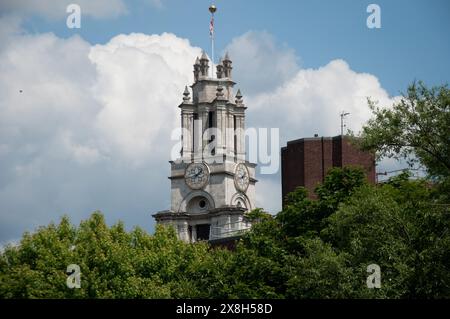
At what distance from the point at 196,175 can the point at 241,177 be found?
555 centimetres

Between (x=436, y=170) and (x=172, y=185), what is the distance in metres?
96.3

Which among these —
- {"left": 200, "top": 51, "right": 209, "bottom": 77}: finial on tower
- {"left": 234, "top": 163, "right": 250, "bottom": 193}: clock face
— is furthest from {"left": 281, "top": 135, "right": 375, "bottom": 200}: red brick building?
{"left": 200, "top": 51, "right": 209, "bottom": 77}: finial on tower

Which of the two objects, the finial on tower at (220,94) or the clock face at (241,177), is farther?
the finial on tower at (220,94)

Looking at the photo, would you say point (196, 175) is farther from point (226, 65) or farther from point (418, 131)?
point (418, 131)

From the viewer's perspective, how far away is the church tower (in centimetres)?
14812

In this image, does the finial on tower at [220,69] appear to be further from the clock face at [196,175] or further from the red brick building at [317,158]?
the red brick building at [317,158]

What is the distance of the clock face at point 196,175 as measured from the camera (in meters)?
151

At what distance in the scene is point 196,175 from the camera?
15138cm

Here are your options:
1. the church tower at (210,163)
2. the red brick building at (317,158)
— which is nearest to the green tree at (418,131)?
the red brick building at (317,158)

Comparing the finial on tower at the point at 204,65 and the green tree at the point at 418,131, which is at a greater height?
the finial on tower at the point at 204,65

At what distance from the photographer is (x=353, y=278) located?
5588 centimetres

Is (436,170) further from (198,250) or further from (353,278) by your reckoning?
(198,250)

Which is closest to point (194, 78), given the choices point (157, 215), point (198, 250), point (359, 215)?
point (157, 215)

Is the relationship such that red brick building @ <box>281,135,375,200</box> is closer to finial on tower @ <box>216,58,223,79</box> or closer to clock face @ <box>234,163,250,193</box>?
clock face @ <box>234,163,250,193</box>
